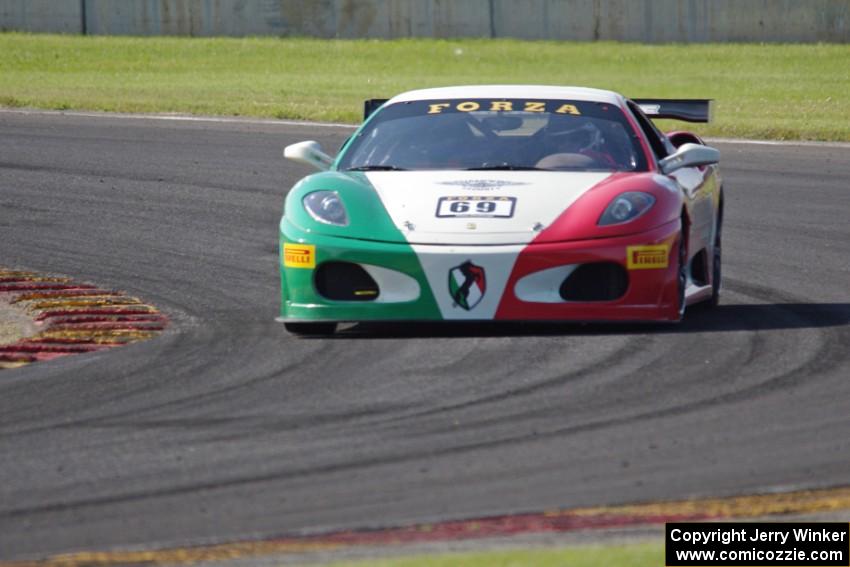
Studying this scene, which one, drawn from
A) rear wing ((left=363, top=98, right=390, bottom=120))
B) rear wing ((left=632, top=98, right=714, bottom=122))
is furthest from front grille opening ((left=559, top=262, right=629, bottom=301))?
rear wing ((left=363, top=98, right=390, bottom=120))

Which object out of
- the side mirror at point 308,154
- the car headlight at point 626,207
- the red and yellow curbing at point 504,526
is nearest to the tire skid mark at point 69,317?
the side mirror at point 308,154

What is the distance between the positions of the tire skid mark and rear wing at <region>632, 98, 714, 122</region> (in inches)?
125

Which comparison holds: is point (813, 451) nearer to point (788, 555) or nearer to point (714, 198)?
point (788, 555)

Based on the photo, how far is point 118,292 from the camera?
30.3 feet

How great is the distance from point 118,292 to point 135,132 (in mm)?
8727

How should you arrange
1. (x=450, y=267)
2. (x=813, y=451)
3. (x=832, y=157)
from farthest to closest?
(x=832, y=157) → (x=450, y=267) → (x=813, y=451)

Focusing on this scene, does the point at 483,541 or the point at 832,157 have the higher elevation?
the point at 483,541

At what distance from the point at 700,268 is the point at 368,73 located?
19534 millimetres

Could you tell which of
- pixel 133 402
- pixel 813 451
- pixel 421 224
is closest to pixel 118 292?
pixel 421 224

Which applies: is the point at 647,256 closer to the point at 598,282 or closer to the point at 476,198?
the point at 598,282

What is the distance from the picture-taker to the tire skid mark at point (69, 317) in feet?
24.9

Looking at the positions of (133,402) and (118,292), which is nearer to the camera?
(133,402)

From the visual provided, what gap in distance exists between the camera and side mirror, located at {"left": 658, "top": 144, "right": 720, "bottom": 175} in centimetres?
841

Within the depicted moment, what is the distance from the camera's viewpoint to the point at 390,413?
6078 mm
